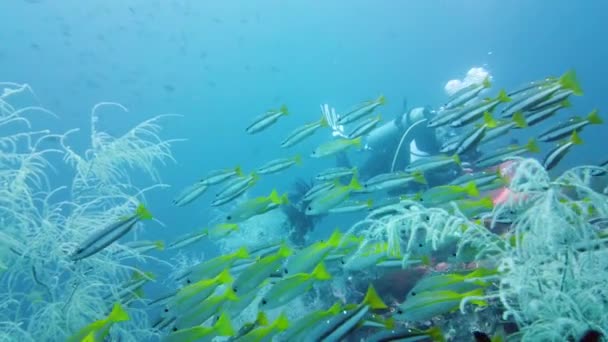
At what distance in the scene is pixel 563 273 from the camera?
3.14m

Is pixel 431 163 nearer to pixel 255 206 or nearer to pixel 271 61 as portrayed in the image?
pixel 255 206

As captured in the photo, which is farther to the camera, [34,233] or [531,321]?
[34,233]

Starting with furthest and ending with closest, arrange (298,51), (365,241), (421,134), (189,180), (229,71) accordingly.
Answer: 1. (298,51)
2. (229,71)
3. (189,180)
4. (421,134)
5. (365,241)

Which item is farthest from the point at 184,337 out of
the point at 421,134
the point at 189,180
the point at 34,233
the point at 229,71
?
the point at 229,71

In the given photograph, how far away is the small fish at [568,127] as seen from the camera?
15.9 ft

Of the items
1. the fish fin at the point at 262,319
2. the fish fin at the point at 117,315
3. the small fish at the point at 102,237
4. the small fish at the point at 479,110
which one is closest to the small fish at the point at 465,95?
the small fish at the point at 479,110

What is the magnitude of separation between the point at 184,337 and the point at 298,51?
4467 inches

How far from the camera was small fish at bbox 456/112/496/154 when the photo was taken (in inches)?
195

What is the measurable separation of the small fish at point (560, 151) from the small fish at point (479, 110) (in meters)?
0.80

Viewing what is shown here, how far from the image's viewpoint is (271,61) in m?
110

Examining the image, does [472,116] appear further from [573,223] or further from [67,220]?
[67,220]

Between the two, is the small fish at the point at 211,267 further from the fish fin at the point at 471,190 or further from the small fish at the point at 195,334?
the fish fin at the point at 471,190

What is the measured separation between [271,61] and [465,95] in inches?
4264

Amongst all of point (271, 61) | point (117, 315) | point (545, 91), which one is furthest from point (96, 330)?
point (271, 61)
